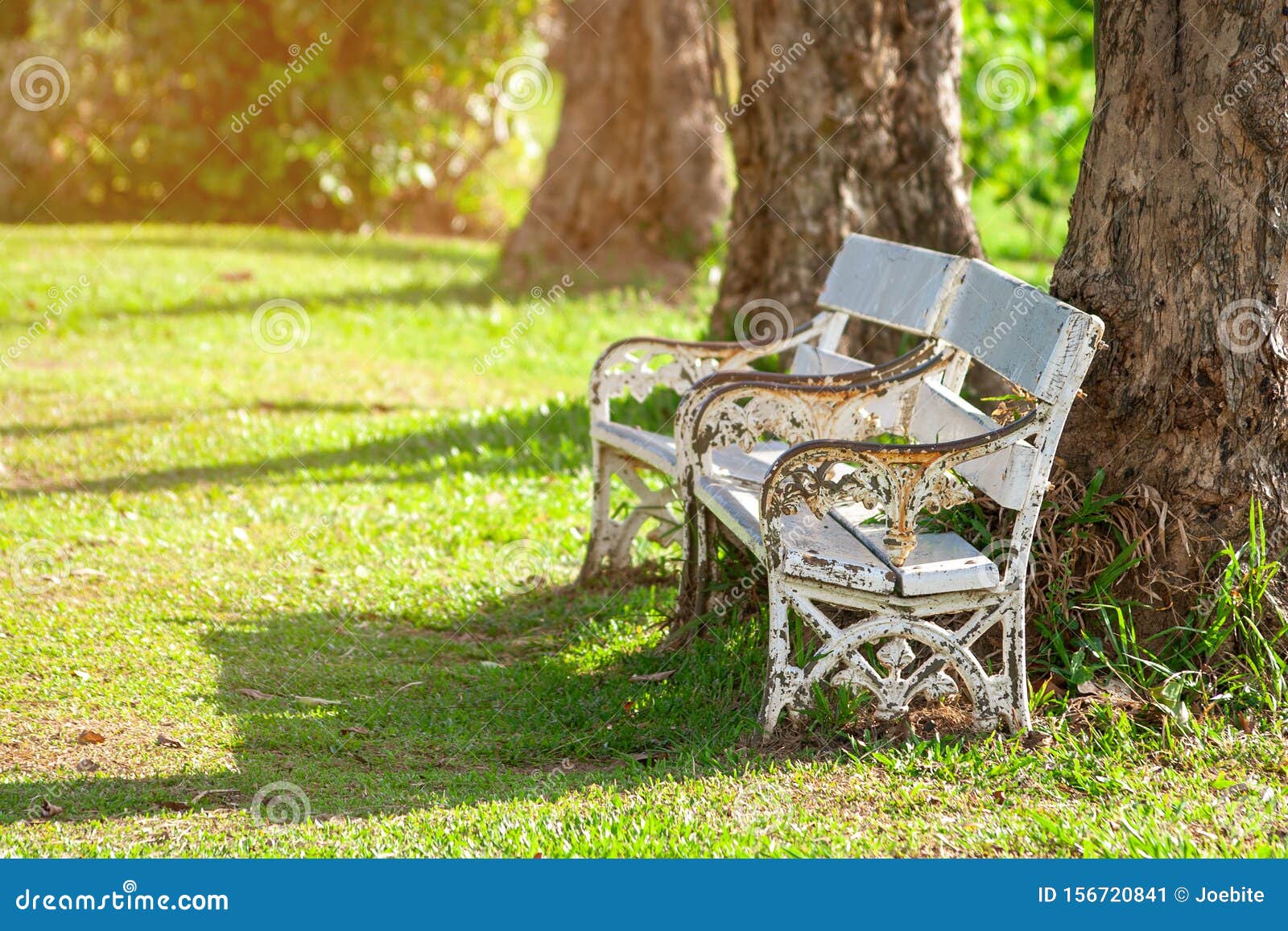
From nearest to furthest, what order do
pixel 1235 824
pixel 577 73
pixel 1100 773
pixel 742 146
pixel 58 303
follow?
pixel 1235 824 < pixel 1100 773 < pixel 742 146 < pixel 58 303 < pixel 577 73

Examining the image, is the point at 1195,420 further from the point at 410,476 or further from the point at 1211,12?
the point at 410,476

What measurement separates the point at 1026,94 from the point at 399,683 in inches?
365

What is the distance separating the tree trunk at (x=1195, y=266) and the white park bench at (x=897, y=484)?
337 mm

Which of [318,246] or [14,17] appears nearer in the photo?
[318,246]

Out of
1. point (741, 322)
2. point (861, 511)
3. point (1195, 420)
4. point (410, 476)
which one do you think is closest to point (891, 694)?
point (861, 511)

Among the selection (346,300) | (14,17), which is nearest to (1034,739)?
(346,300)

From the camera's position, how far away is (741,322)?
7586 millimetres

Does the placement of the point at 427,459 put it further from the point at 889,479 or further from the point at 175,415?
the point at 889,479

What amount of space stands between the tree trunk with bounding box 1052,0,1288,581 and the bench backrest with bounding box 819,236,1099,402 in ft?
0.94

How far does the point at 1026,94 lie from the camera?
→ 38.7 feet

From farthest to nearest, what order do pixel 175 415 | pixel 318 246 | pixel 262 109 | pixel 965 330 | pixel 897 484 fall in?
pixel 262 109 → pixel 318 246 → pixel 175 415 → pixel 965 330 → pixel 897 484

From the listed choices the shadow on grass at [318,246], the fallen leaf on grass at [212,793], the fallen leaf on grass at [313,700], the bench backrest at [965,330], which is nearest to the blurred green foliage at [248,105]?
the shadow on grass at [318,246]

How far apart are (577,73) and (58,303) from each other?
4.71 m

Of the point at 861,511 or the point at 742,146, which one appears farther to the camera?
the point at 742,146
